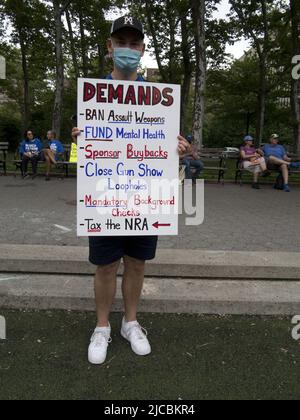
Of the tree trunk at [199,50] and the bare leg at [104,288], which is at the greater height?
the tree trunk at [199,50]

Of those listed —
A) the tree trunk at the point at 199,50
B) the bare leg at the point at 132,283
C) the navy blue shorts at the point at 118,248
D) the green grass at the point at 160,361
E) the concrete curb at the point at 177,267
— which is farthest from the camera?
the tree trunk at the point at 199,50

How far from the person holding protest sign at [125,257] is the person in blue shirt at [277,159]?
8.53 metres

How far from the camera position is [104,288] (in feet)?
9.83

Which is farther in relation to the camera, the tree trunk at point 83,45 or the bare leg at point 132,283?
the tree trunk at point 83,45

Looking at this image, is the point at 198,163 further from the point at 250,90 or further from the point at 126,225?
the point at 250,90

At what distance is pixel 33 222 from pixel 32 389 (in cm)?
389

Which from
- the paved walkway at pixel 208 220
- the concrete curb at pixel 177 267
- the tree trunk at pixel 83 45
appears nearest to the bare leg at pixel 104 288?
the concrete curb at pixel 177 267

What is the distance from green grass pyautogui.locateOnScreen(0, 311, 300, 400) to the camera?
2.54 m

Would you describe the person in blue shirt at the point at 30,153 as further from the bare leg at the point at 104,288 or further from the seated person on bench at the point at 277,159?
the bare leg at the point at 104,288

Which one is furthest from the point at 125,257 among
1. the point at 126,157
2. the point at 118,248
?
the point at 126,157

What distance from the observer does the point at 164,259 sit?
4.19m

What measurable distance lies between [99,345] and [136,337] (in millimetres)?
282

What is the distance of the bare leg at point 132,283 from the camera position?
306cm

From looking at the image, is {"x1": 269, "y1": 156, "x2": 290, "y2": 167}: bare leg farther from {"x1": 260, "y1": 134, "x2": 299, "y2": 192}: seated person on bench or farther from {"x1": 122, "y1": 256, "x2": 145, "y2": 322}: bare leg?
{"x1": 122, "y1": 256, "x2": 145, "y2": 322}: bare leg
